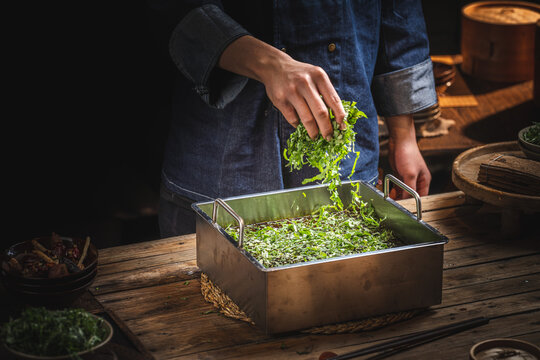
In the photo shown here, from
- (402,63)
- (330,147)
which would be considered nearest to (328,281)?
(330,147)

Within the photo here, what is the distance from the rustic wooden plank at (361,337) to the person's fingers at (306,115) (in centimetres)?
66

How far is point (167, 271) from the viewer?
2498mm

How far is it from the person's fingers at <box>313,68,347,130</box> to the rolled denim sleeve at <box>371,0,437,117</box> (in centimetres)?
101

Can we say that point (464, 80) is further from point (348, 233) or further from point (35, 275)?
Result: point (35, 275)

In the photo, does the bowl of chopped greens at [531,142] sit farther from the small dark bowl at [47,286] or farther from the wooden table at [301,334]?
the small dark bowl at [47,286]

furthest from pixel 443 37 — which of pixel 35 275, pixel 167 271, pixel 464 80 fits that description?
pixel 35 275

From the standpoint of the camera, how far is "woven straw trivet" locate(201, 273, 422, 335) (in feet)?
6.95

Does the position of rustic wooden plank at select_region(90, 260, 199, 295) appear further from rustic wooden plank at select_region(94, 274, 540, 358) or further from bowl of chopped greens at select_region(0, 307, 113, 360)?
bowl of chopped greens at select_region(0, 307, 113, 360)

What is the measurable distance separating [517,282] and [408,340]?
0.59 meters

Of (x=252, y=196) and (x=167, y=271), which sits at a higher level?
(x=252, y=196)

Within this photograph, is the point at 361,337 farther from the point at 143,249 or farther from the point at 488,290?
the point at 143,249

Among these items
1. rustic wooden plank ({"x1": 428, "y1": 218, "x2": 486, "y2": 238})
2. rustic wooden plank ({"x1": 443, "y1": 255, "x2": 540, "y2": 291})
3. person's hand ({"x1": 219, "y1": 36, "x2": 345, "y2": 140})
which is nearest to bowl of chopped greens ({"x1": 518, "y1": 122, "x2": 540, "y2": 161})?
rustic wooden plank ({"x1": 428, "y1": 218, "x2": 486, "y2": 238})

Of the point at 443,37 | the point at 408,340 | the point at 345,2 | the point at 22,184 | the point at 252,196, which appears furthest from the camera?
the point at 443,37

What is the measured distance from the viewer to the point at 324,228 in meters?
2.52
